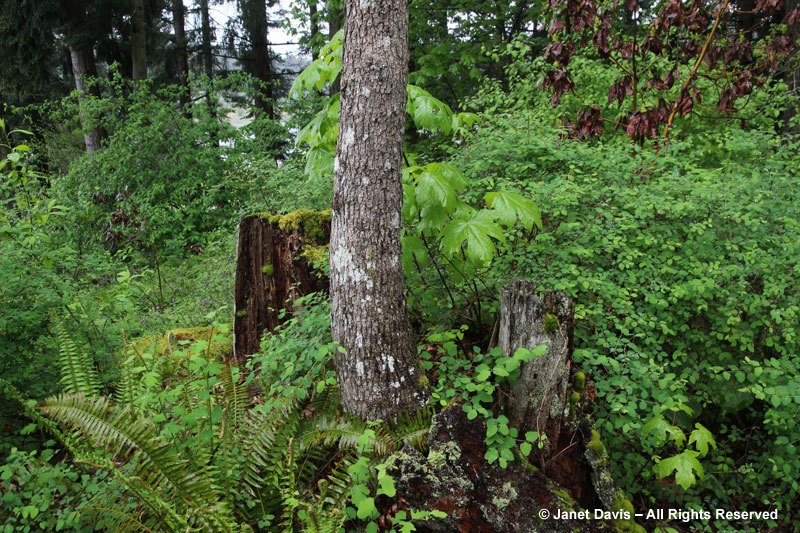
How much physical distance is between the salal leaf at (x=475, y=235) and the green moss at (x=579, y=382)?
3.12 ft

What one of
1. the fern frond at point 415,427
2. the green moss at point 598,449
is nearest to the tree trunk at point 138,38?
the fern frond at point 415,427

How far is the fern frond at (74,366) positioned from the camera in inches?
118

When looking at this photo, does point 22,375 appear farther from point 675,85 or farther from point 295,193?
point 675,85

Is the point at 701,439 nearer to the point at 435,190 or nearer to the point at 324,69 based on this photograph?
the point at 435,190

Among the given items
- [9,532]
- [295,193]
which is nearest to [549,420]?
[9,532]

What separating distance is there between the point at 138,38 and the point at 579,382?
44.7 feet

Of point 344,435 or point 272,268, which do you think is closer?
point 344,435

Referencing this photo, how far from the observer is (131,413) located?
2.72 meters

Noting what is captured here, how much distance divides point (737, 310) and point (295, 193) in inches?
189

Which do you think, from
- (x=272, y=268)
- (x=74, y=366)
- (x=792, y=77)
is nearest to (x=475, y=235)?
(x=272, y=268)

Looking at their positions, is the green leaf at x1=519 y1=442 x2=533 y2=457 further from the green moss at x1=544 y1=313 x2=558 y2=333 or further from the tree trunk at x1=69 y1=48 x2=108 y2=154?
the tree trunk at x1=69 y1=48 x2=108 y2=154

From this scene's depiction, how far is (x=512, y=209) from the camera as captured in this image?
280 centimetres

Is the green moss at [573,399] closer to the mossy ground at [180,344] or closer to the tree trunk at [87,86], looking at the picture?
the mossy ground at [180,344]

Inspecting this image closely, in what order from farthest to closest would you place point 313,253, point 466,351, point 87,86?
1. point 87,86
2. point 313,253
3. point 466,351
